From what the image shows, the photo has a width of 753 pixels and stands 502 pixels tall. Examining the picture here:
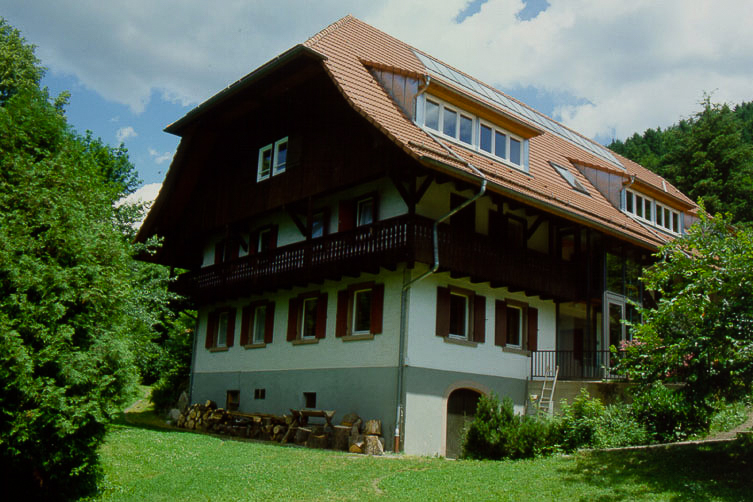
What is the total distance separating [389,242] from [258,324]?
7822 millimetres

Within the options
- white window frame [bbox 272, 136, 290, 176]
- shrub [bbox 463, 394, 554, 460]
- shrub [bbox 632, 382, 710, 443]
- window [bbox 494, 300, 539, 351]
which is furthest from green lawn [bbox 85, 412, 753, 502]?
white window frame [bbox 272, 136, 290, 176]

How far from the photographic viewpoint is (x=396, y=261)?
18.1m

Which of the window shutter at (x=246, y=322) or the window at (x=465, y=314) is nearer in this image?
the window at (x=465, y=314)

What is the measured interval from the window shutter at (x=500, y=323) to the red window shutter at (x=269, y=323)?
6857 millimetres

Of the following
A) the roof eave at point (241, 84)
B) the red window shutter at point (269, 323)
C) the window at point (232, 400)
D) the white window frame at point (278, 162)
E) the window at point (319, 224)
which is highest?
the roof eave at point (241, 84)

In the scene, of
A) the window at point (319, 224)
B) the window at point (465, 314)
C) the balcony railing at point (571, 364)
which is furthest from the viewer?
the window at point (319, 224)

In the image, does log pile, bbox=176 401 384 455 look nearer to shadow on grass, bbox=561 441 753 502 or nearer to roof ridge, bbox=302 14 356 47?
shadow on grass, bbox=561 441 753 502

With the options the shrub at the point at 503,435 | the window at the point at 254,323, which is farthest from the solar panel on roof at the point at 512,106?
the shrub at the point at 503,435

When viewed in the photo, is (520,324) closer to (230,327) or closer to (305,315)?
(305,315)

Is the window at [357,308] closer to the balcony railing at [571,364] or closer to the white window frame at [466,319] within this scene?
the white window frame at [466,319]

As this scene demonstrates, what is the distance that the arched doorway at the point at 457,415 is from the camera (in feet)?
62.6

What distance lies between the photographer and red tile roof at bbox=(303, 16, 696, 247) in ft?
60.5

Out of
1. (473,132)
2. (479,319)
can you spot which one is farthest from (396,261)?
(473,132)

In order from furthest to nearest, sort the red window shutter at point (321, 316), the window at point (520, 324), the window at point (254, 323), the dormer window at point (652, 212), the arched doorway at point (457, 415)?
the dormer window at point (652, 212), the window at point (254, 323), the window at point (520, 324), the red window shutter at point (321, 316), the arched doorway at point (457, 415)
